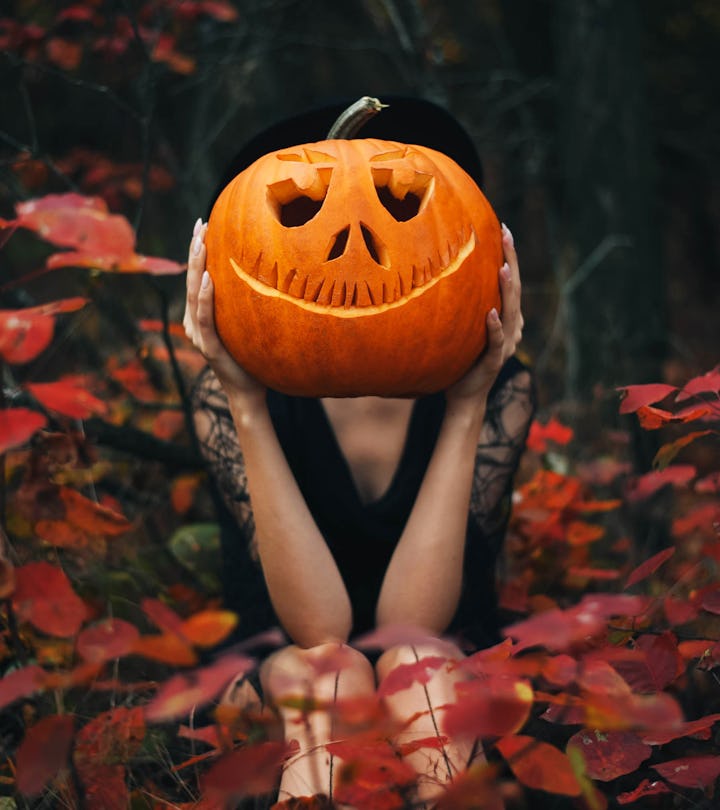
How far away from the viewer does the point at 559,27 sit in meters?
4.30

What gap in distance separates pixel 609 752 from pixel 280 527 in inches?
29.9

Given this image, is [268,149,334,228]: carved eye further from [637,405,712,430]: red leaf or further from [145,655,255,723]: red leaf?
[145,655,255,723]: red leaf

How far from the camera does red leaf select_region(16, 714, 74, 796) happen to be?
996 millimetres

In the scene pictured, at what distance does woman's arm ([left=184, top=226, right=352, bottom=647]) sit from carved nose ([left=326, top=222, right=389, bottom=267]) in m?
0.32

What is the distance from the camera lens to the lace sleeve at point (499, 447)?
2109 millimetres

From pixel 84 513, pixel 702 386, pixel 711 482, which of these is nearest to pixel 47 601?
pixel 84 513

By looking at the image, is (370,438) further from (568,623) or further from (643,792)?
(568,623)

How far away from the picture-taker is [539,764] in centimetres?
116

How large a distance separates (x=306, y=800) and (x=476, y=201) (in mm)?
Result: 1139

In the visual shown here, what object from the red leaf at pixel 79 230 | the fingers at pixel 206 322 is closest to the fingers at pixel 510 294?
the fingers at pixel 206 322

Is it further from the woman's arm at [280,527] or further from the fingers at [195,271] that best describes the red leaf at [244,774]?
the fingers at [195,271]

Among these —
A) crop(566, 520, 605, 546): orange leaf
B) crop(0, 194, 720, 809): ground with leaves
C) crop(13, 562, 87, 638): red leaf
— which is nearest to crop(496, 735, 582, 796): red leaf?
crop(0, 194, 720, 809): ground with leaves

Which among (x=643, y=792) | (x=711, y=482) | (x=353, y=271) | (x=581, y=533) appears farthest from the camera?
(x=581, y=533)

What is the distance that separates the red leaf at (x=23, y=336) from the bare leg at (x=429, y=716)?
0.77 m
